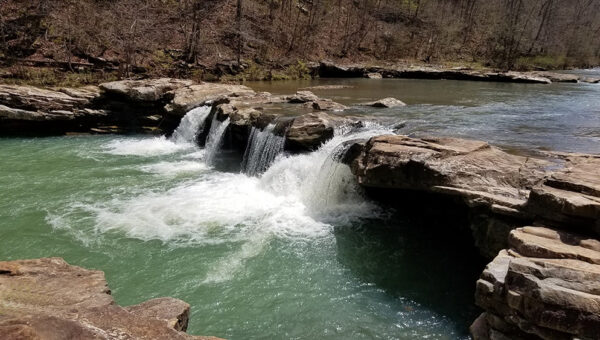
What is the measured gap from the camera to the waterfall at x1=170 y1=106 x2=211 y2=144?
1438 centimetres

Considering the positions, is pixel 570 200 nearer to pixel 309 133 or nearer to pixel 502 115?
A: pixel 309 133

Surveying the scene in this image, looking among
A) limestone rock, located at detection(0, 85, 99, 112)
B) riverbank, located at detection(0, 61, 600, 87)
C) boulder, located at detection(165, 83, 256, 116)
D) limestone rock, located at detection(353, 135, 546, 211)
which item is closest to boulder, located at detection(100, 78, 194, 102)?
boulder, located at detection(165, 83, 256, 116)

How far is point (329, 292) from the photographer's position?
5715 millimetres

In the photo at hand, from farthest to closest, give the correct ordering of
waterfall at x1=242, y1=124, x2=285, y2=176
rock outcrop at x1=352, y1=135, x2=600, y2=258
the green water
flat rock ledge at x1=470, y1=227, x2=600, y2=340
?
waterfall at x1=242, y1=124, x2=285, y2=176 → the green water → rock outcrop at x1=352, y1=135, x2=600, y2=258 → flat rock ledge at x1=470, y1=227, x2=600, y2=340

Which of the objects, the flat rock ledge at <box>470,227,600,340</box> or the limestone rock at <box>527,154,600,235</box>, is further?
the limestone rock at <box>527,154,600,235</box>

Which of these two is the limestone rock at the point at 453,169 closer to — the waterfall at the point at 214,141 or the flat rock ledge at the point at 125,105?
the flat rock ledge at the point at 125,105

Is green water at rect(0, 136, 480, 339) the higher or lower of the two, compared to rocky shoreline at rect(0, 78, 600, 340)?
lower

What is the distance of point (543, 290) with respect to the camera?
329 cm

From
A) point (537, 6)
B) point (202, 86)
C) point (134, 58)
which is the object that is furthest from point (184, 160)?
point (537, 6)

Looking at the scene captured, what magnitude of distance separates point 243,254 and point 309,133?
402cm

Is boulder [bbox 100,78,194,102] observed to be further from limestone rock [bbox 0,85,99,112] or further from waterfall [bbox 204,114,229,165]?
waterfall [bbox 204,114,229,165]

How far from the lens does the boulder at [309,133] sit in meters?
9.77

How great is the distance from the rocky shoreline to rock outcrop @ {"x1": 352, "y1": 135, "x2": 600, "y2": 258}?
0.5 inches

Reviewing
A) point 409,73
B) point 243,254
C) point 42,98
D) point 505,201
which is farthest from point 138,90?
point 409,73
